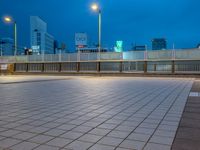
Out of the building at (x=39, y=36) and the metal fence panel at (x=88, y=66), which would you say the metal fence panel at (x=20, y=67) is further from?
the building at (x=39, y=36)

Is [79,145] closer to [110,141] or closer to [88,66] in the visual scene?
[110,141]

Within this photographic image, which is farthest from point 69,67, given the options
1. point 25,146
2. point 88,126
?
point 25,146

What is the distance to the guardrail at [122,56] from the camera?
24391mm

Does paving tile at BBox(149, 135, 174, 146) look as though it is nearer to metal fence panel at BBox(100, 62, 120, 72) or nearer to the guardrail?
the guardrail

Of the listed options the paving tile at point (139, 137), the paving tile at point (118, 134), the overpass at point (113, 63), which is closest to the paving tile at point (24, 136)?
the paving tile at point (118, 134)

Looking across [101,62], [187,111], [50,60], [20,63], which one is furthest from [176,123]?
[20,63]

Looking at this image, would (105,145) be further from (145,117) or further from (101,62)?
(101,62)

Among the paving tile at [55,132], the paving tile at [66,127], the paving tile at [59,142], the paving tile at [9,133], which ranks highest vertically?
the paving tile at [66,127]

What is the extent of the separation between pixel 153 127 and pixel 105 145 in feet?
4.82

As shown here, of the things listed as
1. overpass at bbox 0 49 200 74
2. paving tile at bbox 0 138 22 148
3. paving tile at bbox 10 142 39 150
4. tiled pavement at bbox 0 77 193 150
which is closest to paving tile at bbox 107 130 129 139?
tiled pavement at bbox 0 77 193 150

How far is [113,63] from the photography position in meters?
27.5

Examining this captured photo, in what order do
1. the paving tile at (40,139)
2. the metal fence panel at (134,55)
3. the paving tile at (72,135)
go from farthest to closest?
1. the metal fence panel at (134,55)
2. the paving tile at (72,135)
3. the paving tile at (40,139)

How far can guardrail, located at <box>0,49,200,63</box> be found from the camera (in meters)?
24.4

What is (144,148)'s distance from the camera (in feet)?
12.4
